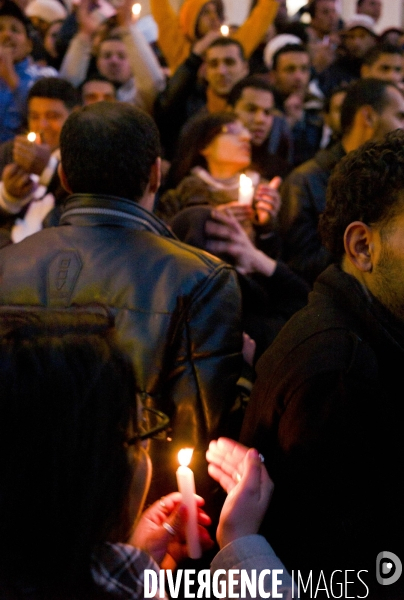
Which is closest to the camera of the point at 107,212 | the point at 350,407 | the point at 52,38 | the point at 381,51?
the point at 350,407

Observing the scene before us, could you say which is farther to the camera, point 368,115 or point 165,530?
point 368,115

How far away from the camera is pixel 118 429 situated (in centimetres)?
111

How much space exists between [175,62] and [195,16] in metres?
0.49

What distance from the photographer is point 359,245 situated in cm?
160

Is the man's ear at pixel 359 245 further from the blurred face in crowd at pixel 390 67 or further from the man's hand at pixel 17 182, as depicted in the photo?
the blurred face in crowd at pixel 390 67

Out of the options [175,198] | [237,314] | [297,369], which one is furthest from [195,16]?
[297,369]

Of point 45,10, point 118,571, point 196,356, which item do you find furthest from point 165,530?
point 45,10

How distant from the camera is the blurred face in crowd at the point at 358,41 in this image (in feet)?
23.5

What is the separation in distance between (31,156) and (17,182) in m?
0.15

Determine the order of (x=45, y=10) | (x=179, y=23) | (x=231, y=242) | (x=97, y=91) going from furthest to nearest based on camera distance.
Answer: (x=45, y=10) < (x=179, y=23) < (x=97, y=91) < (x=231, y=242)

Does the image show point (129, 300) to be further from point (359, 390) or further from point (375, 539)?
point (375, 539)

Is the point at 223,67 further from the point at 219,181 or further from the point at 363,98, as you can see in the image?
the point at 219,181

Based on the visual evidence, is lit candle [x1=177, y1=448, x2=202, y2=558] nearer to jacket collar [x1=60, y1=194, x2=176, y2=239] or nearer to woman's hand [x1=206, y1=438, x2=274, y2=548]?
woman's hand [x1=206, y1=438, x2=274, y2=548]

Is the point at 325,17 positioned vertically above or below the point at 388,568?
above
